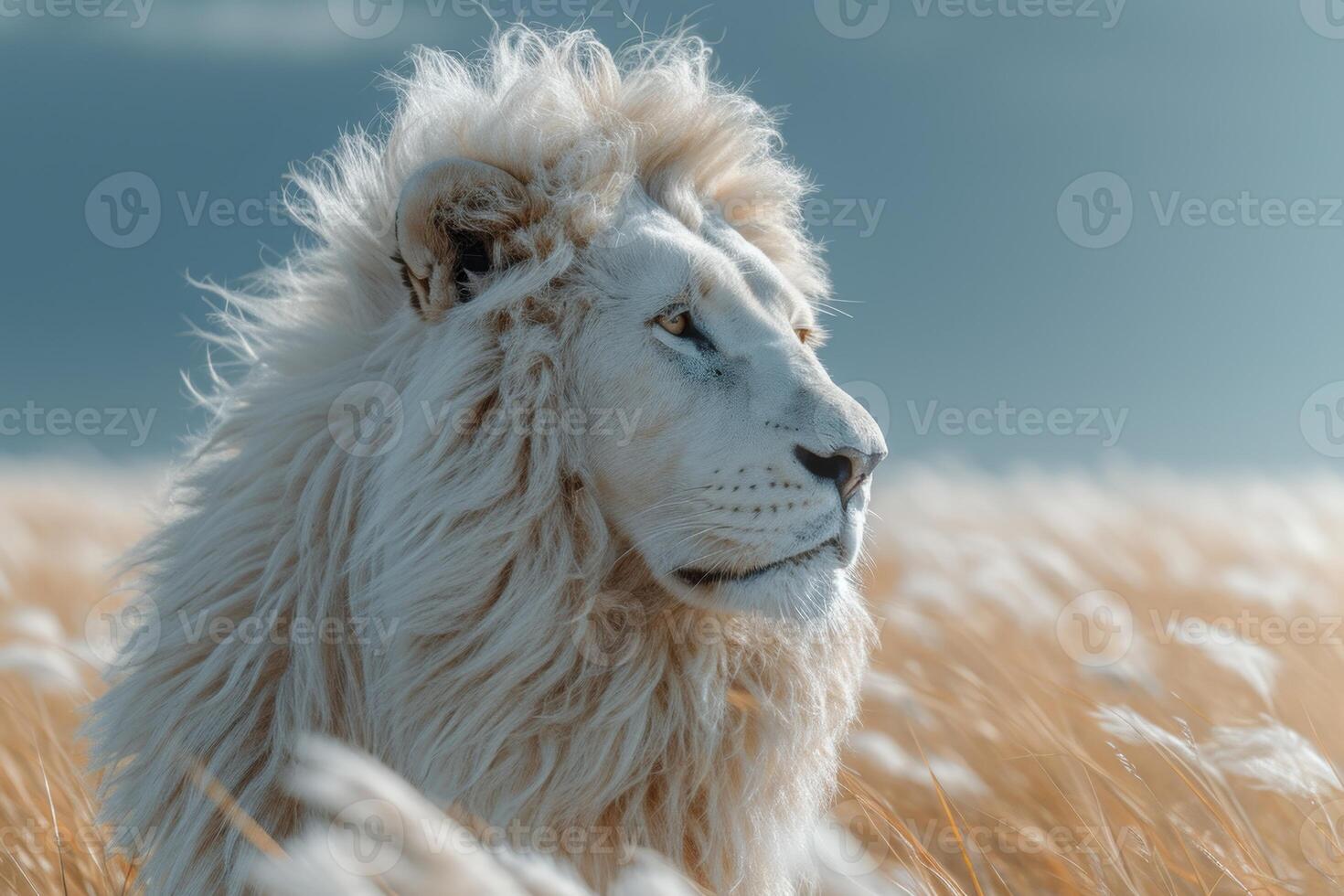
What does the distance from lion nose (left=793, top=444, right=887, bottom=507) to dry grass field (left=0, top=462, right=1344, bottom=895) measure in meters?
0.53

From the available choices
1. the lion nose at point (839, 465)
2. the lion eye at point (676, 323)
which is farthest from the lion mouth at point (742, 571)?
the lion eye at point (676, 323)

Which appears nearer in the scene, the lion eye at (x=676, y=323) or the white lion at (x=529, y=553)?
the white lion at (x=529, y=553)

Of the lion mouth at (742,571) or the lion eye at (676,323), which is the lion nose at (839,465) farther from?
the lion eye at (676,323)

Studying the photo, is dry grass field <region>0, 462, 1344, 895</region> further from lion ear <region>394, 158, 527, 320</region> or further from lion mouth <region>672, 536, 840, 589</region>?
lion ear <region>394, 158, 527, 320</region>

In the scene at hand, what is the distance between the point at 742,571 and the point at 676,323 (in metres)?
0.65

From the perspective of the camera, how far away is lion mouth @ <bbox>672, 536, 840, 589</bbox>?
2730mm

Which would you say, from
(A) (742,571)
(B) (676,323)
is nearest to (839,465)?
(A) (742,571)

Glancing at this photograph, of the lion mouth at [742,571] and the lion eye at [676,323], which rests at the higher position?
the lion eye at [676,323]

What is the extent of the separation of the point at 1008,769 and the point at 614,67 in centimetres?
288

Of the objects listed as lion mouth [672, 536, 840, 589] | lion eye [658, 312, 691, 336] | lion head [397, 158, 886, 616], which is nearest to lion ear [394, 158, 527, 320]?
lion head [397, 158, 886, 616]

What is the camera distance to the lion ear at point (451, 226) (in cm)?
284

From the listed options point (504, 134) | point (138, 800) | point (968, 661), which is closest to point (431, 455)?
point (504, 134)

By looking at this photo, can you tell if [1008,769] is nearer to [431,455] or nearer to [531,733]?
[531,733]

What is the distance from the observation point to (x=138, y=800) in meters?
2.90
